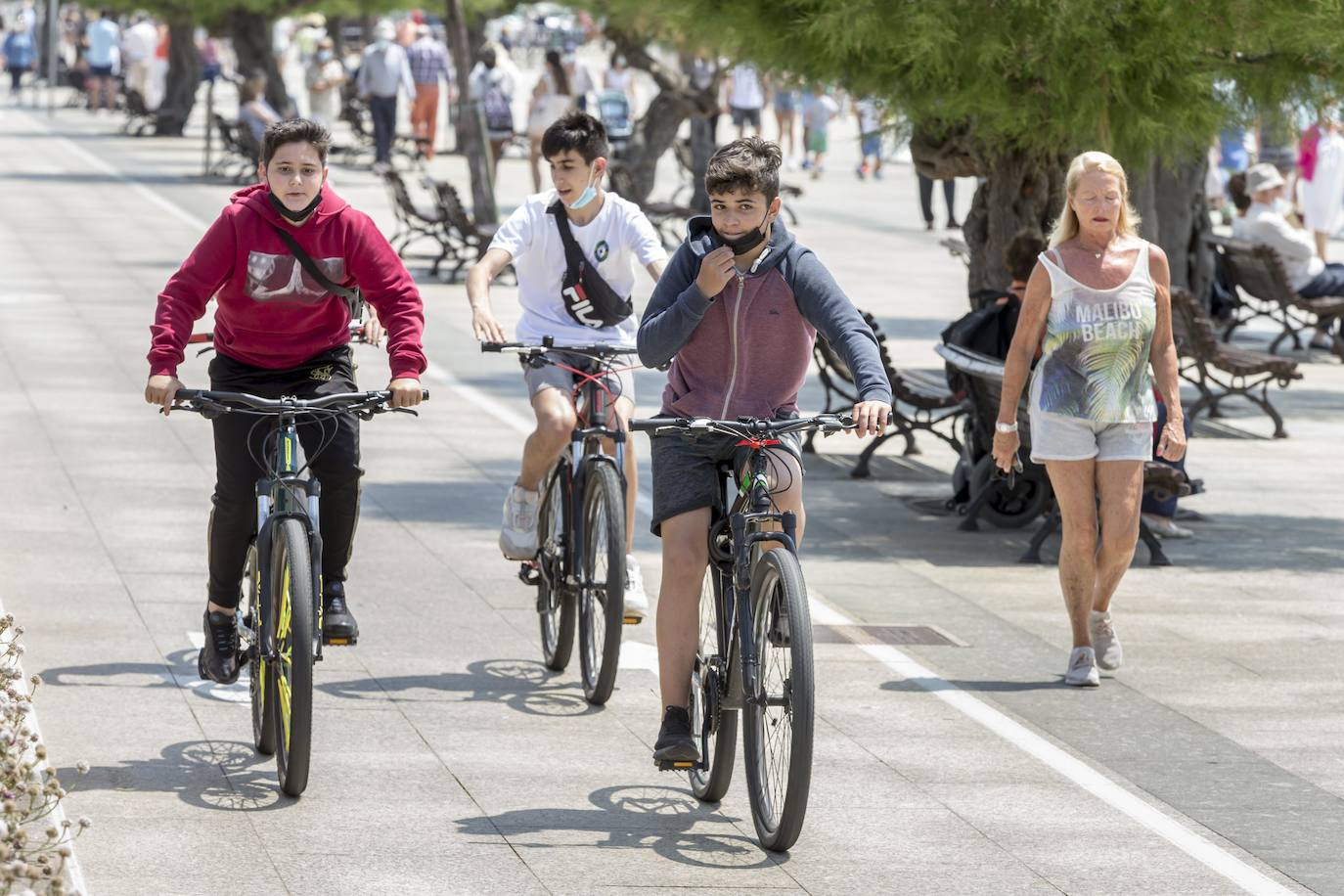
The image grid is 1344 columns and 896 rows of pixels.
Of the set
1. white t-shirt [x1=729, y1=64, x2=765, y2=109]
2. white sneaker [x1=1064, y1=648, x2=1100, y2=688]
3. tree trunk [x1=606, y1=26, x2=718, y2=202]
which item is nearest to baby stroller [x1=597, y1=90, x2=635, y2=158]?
white t-shirt [x1=729, y1=64, x2=765, y2=109]

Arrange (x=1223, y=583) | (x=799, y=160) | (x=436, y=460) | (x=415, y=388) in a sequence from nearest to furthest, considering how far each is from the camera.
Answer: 1. (x=415, y=388)
2. (x=1223, y=583)
3. (x=436, y=460)
4. (x=799, y=160)

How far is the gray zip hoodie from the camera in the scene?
5.95m

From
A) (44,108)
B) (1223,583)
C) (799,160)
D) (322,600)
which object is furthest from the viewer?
(44,108)

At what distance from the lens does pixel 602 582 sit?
735 centimetres

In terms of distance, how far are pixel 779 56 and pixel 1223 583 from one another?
10.6 feet

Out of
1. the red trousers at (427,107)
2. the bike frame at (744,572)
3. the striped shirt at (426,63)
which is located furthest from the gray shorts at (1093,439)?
the striped shirt at (426,63)

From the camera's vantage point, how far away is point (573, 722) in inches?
281

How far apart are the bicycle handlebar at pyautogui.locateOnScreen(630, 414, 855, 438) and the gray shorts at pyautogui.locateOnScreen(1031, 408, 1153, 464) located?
7.21 ft

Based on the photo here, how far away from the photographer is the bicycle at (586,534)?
7184mm

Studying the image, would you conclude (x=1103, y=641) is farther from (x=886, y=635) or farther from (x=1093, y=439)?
(x=886, y=635)

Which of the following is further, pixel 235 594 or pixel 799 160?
pixel 799 160

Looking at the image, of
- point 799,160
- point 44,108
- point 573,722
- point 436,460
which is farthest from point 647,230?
point 44,108

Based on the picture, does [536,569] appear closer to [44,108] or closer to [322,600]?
[322,600]

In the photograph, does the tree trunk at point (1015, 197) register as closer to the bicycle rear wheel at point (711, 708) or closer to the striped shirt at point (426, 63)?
the bicycle rear wheel at point (711, 708)
